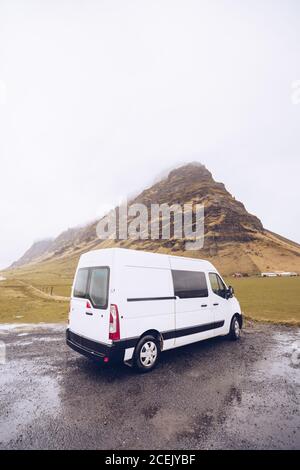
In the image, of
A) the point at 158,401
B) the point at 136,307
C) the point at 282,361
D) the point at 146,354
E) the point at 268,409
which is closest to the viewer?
the point at 268,409

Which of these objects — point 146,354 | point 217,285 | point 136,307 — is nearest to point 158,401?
point 146,354

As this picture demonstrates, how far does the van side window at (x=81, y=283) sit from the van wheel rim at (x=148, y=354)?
Result: 6.47 ft

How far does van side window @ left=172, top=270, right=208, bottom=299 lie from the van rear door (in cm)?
205

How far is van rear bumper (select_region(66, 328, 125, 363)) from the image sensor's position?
5348 mm

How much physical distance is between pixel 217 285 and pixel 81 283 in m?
4.44

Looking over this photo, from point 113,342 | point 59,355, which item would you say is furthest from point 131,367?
point 59,355

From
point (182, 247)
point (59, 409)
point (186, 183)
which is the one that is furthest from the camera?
point (186, 183)

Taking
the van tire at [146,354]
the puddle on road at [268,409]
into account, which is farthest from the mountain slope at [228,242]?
the van tire at [146,354]

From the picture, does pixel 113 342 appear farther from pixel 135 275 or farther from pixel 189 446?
pixel 189 446

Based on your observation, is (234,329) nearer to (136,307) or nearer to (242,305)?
(136,307)

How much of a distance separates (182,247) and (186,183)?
82.6m

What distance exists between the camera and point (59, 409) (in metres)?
4.43

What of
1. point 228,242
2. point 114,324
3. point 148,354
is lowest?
point 148,354

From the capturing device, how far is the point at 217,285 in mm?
8477
